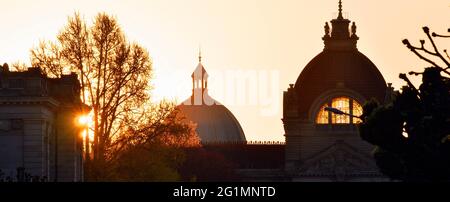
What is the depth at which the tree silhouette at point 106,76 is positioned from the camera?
96.4 m

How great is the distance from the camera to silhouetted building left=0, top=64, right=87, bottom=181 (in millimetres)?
83000

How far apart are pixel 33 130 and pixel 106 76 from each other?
47.9 ft

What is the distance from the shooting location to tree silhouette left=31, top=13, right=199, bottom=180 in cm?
9644

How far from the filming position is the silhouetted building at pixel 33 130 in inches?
3268

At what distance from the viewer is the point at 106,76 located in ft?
322

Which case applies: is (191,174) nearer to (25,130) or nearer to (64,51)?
(64,51)

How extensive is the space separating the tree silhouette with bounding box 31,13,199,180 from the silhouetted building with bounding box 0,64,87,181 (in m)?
3.62

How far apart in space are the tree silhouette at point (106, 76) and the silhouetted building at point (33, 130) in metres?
3.62
